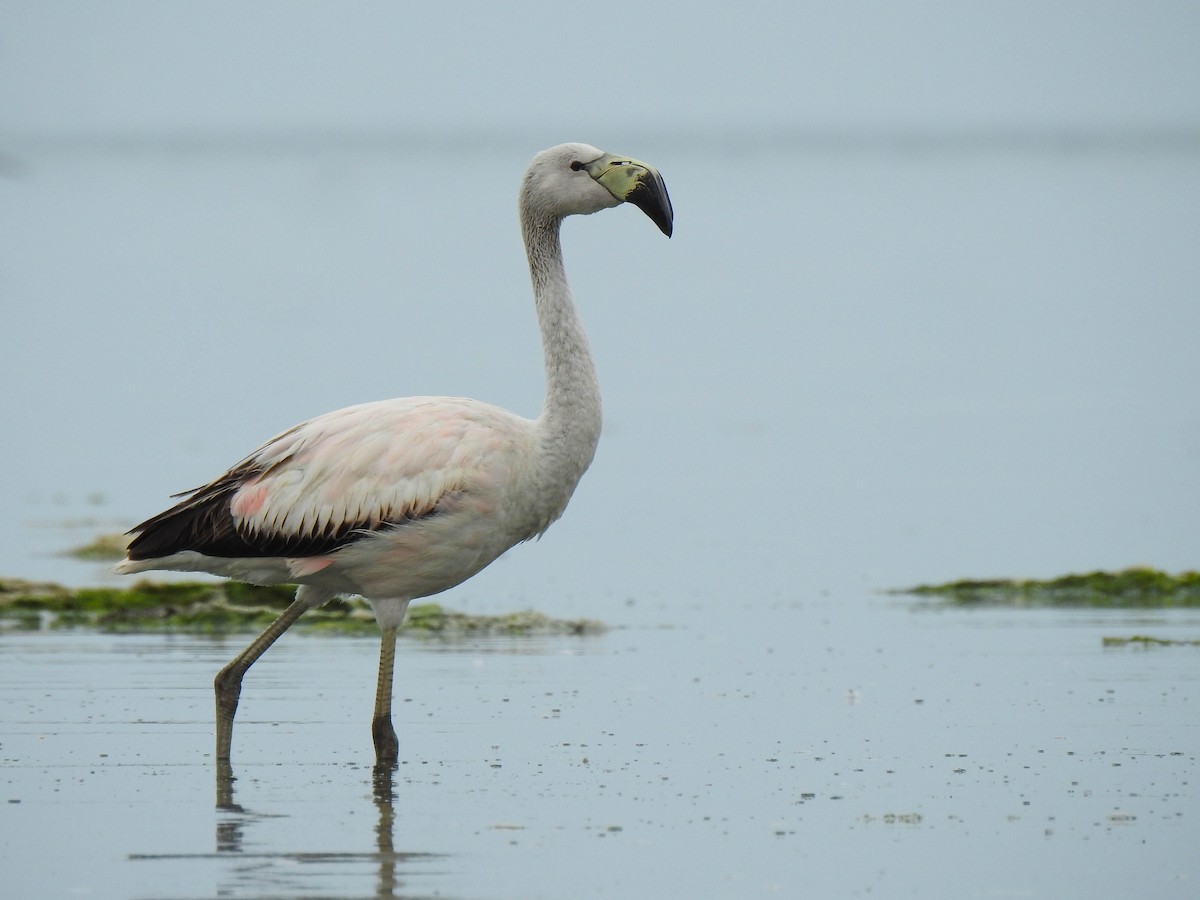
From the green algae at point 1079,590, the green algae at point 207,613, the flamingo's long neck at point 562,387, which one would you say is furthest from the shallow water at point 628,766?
the flamingo's long neck at point 562,387

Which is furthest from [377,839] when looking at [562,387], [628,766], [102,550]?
[102,550]

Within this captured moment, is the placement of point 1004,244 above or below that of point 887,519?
above

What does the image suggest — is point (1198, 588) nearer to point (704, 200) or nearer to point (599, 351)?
point (599, 351)

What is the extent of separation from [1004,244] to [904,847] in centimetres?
6297

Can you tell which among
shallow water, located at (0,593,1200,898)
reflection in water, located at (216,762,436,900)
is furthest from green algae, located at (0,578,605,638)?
reflection in water, located at (216,762,436,900)

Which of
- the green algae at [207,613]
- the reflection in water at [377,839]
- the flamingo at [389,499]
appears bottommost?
the reflection in water at [377,839]

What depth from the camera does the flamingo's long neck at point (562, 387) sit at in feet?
31.1

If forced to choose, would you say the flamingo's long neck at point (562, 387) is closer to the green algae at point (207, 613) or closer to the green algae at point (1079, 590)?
the green algae at point (207, 613)

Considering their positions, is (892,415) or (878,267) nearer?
(892,415)

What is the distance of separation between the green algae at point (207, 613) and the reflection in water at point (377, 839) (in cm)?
437

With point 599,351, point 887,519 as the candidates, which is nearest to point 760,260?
point 599,351

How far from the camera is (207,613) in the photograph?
43.2 feet

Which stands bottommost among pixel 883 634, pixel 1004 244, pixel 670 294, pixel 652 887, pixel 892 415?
pixel 652 887

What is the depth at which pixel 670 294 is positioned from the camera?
163 ft
